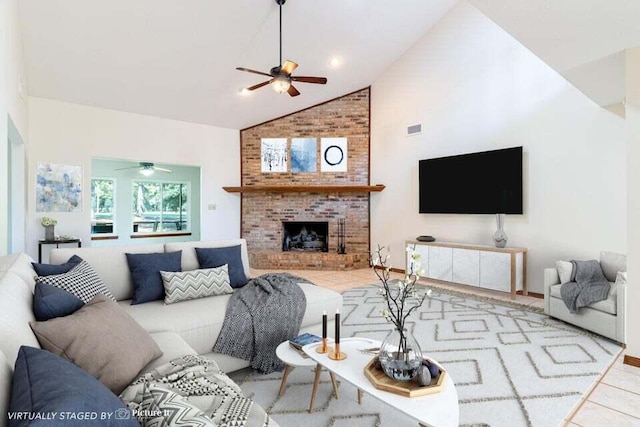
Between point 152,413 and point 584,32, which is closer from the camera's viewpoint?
point 152,413

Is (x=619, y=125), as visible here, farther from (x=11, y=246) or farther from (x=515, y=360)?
(x=11, y=246)

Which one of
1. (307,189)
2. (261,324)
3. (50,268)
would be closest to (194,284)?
(261,324)

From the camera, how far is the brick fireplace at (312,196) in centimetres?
699

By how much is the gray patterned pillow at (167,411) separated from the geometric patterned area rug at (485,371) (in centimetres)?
103

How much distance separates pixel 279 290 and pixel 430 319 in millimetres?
1843

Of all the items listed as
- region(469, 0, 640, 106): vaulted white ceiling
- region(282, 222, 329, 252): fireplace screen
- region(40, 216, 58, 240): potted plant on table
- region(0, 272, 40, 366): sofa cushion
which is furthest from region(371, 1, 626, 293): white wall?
region(40, 216, 58, 240): potted plant on table

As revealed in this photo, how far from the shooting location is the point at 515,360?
2.69 metres

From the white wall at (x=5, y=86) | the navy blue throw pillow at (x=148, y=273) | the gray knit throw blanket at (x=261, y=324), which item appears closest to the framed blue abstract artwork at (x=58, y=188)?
the white wall at (x=5, y=86)

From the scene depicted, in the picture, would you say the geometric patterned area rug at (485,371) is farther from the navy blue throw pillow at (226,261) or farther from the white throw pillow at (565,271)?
the navy blue throw pillow at (226,261)

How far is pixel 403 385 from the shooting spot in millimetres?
1542

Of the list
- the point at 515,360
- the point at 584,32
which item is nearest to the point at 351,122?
the point at 584,32

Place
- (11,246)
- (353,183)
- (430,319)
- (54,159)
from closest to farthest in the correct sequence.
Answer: (430,319)
(11,246)
(54,159)
(353,183)

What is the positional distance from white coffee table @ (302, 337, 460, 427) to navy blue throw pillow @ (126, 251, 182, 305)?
1.38 metres

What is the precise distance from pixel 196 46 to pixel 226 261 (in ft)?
9.85
